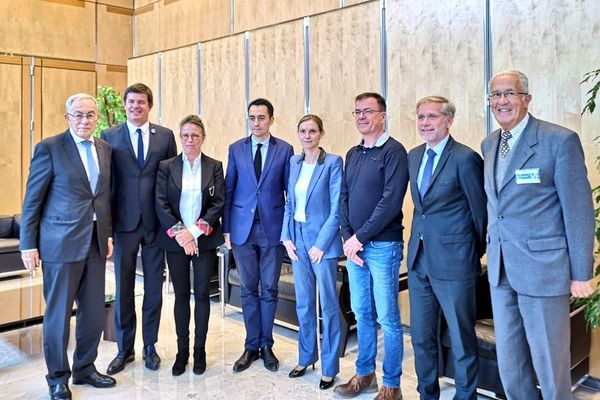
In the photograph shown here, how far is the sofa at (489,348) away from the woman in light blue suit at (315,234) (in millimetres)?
701

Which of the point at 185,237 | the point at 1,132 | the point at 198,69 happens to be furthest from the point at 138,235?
the point at 1,132

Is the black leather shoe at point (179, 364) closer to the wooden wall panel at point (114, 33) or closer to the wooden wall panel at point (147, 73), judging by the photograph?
the wooden wall panel at point (147, 73)

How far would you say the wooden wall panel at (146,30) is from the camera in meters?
7.99

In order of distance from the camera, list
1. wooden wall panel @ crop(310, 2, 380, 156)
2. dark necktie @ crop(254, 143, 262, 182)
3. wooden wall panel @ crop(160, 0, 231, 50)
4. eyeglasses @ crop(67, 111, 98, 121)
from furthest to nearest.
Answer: wooden wall panel @ crop(160, 0, 231, 50) → wooden wall panel @ crop(310, 2, 380, 156) → dark necktie @ crop(254, 143, 262, 182) → eyeglasses @ crop(67, 111, 98, 121)

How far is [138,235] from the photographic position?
3.40 m

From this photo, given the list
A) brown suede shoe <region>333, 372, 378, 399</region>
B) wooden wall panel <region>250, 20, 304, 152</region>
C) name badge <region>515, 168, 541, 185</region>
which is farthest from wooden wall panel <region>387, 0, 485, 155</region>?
brown suede shoe <region>333, 372, 378, 399</region>

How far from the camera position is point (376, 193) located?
2.87 meters

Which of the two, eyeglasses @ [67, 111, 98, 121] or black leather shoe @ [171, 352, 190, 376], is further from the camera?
black leather shoe @ [171, 352, 190, 376]

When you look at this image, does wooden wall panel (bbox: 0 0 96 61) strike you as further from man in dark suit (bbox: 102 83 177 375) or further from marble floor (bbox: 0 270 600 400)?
man in dark suit (bbox: 102 83 177 375)

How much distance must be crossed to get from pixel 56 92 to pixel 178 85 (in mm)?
2239

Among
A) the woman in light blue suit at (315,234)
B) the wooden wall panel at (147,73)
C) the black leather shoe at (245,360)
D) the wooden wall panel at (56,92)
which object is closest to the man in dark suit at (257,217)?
the black leather shoe at (245,360)

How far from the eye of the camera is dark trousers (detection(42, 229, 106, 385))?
297 cm

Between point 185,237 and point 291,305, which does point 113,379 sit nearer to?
point 185,237

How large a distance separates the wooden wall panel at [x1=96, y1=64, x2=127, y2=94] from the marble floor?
5.40m
